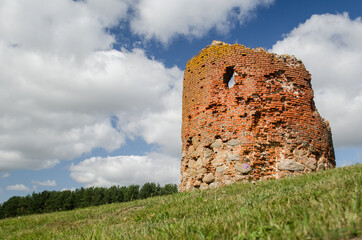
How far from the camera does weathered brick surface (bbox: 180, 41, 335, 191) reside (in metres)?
8.08

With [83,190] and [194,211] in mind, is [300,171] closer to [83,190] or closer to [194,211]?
[194,211]

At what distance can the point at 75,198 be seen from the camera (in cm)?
3953

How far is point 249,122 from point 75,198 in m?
38.6

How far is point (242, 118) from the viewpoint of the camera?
8.36 m

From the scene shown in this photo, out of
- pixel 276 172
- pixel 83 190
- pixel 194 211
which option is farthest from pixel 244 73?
pixel 83 190

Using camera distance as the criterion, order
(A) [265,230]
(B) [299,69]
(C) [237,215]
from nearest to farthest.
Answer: (A) [265,230] → (C) [237,215] → (B) [299,69]

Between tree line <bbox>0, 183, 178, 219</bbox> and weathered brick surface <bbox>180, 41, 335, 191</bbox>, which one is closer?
weathered brick surface <bbox>180, 41, 335, 191</bbox>

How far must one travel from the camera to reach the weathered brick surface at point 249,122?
8078 mm

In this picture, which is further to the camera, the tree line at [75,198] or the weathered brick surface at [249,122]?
the tree line at [75,198]

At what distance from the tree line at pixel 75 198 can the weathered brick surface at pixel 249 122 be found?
30.9 m

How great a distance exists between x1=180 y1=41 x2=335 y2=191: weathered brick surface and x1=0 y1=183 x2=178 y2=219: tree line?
30.9 m

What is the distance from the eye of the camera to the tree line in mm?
38500

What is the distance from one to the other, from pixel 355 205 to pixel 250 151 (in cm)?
583

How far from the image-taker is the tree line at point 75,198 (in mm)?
38500
